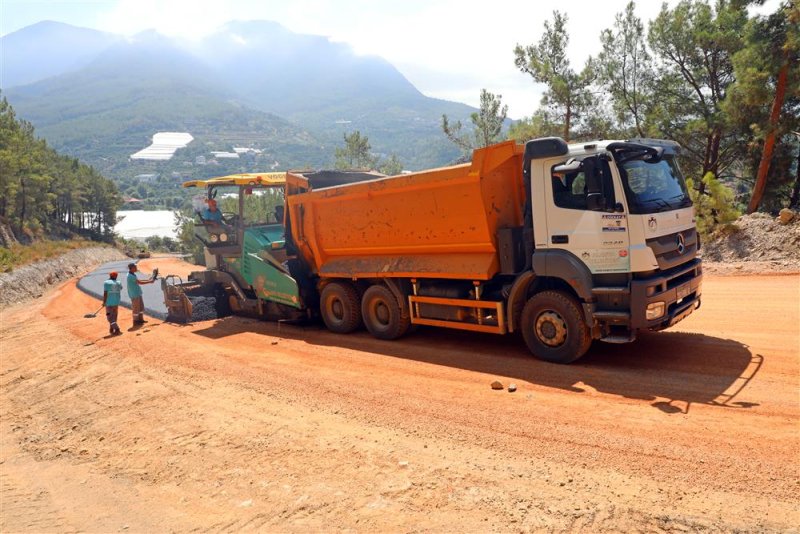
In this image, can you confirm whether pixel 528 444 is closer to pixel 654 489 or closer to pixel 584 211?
pixel 654 489

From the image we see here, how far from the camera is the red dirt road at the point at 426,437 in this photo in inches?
152

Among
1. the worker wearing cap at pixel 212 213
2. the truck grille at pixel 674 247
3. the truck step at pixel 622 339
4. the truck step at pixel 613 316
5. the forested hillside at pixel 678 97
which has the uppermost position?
the forested hillside at pixel 678 97

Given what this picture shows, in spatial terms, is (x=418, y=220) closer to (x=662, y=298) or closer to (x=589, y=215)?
(x=589, y=215)

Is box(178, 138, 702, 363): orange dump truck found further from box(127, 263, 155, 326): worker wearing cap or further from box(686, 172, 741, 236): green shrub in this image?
box(686, 172, 741, 236): green shrub

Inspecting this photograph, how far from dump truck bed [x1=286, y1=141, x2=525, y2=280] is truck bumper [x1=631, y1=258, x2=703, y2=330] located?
1895 millimetres

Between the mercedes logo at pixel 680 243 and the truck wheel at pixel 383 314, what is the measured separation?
411 cm

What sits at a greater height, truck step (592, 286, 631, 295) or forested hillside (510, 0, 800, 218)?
forested hillside (510, 0, 800, 218)

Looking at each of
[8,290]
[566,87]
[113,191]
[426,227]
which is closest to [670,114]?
[566,87]

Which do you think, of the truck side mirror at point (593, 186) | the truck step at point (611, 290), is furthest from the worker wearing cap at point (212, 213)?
the truck step at point (611, 290)

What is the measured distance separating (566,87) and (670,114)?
14.7ft

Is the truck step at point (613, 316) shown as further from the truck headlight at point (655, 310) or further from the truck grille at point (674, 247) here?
the truck grille at point (674, 247)

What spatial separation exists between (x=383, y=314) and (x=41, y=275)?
31.2 m

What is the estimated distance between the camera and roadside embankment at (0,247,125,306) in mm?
25719

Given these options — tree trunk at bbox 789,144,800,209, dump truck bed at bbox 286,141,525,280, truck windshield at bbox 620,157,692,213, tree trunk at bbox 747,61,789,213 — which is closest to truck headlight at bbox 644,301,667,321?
truck windshield at bbox 620,157,692,213
